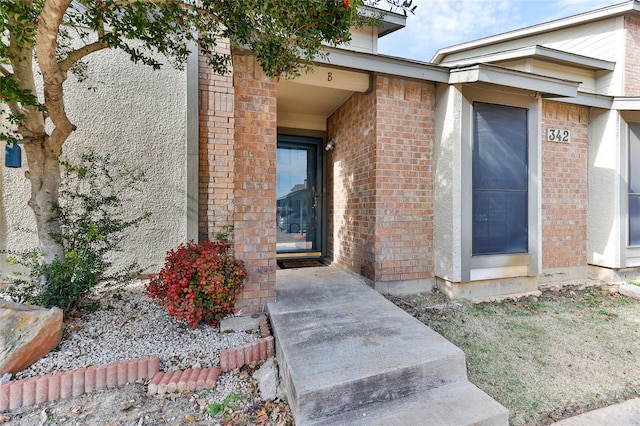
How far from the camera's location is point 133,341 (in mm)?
2627

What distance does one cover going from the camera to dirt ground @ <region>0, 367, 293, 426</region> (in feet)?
6.36

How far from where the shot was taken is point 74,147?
13.5 ft

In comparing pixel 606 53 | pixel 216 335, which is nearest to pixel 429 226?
pixel 216 335

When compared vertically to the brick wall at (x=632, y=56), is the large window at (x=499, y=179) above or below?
below

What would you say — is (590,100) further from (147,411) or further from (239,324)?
(147,411)

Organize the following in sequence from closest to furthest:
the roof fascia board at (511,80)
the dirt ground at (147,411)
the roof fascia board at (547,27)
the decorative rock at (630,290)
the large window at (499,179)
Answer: the dirt ground at (147,411), the roof fascia board at (511,80), the large window at (499,179), the decorative rock at (630,290), the roof fascia board at (547,27)

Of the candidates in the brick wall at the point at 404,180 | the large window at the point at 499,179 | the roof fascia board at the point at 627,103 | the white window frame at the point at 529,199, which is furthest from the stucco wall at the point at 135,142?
the roof fascia board at the point at 627,103

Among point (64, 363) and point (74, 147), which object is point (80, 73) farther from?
point (64, 363)

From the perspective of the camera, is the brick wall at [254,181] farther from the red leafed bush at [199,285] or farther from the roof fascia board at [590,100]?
the roof fascia board at [590,100]

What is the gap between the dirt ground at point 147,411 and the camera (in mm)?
1938

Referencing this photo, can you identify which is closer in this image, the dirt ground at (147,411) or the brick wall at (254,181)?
the dirt ground at (147,411)

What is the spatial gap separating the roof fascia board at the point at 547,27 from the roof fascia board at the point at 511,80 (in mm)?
3559

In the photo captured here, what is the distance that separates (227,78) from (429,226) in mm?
4049

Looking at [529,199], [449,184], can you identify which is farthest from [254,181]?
[529,199]
